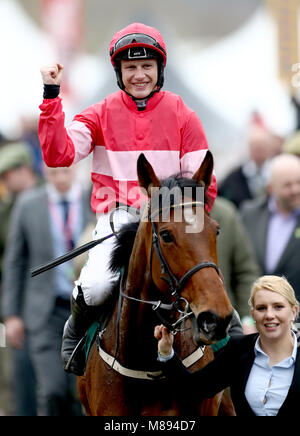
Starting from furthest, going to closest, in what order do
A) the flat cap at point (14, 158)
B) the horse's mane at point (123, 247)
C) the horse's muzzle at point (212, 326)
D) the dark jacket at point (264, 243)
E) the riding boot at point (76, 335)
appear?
the flat cap at point (14, 158), the dark jacket at point (264, 243), the riding boot at point (76, 335), the horse's mane at point (123, 247), the horse's muzzle at point (212, 326)

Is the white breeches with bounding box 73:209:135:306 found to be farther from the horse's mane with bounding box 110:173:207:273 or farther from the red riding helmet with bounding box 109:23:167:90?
the red riding helmet with bounding box 109:23:167:90

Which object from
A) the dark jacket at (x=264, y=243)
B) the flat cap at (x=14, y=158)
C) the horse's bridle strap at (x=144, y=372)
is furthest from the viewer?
the flat cap at (x=14, y=158)

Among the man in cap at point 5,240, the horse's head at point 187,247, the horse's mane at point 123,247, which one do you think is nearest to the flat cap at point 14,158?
the man in cap at point 5,240

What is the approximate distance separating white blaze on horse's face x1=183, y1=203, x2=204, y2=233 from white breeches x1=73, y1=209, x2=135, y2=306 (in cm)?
69

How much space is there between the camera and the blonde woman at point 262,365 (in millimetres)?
5055

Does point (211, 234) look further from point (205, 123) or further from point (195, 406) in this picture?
point (205, 123)

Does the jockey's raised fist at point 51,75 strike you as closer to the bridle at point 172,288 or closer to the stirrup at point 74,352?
the bridle at point 172,288

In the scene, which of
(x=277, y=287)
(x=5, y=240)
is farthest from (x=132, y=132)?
(x=5, y=240)

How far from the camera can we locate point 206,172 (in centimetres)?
491

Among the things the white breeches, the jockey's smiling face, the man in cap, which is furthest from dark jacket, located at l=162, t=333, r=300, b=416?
the man in cap

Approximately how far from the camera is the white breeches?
531 cm

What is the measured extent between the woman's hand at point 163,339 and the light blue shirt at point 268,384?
574 millimetres

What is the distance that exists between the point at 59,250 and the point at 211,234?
4.18 m
